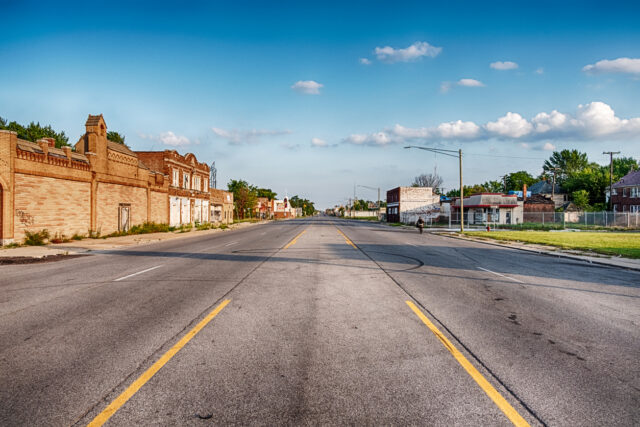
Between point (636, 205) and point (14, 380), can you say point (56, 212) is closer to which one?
point (14, 380)

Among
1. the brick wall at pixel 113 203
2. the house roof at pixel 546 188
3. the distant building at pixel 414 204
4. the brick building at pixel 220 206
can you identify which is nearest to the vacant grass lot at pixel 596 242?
the brick wall at pixel 113 203

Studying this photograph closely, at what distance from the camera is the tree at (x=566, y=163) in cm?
10688

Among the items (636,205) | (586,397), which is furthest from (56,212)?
(636,205)

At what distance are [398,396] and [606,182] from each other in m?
83.9

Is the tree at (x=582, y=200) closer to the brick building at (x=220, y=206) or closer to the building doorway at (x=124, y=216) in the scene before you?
the brick building at (x=220, y=206)

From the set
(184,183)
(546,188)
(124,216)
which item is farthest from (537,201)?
(124,216)

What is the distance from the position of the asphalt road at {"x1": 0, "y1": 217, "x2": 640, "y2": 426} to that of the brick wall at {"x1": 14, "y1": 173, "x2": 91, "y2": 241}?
46.0 ft

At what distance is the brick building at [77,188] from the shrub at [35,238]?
0.83 ft

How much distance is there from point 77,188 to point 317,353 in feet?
86.6

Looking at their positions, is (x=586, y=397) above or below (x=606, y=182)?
below

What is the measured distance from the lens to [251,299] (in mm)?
7723

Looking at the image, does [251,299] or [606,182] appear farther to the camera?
[606,182]

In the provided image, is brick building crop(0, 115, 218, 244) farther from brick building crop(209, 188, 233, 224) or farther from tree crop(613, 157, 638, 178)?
tree crop(613, 157, 638, 178)

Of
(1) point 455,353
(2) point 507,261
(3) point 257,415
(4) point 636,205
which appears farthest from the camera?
(4) point 636,205
